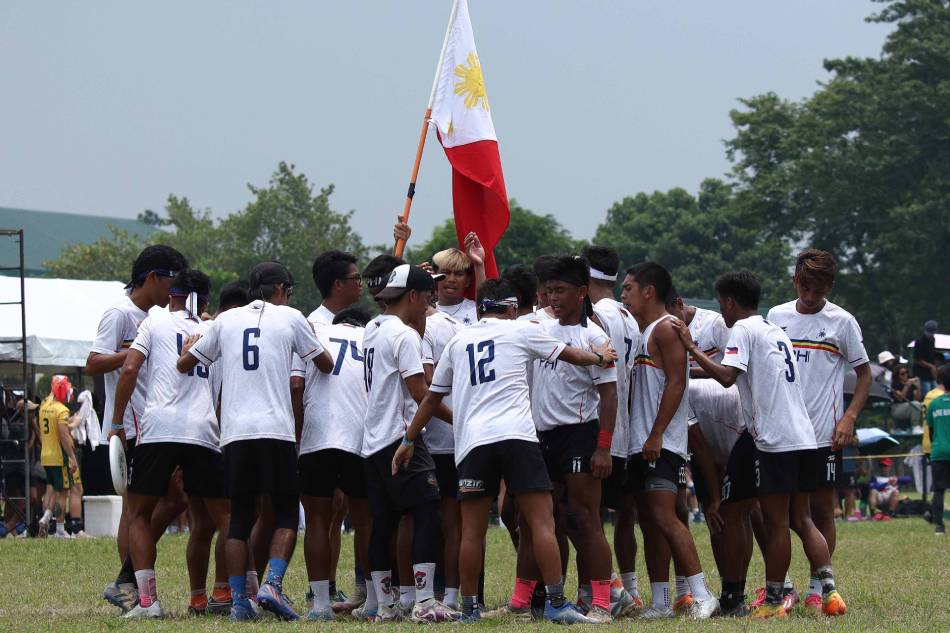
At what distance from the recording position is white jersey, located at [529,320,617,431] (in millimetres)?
8664

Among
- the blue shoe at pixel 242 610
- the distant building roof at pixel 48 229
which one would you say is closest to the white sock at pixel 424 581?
the blue shoe at pixel 242 610

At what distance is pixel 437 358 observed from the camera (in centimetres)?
941

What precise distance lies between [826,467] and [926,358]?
18229 mm

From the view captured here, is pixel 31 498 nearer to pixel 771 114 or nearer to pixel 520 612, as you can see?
pixel 520 612

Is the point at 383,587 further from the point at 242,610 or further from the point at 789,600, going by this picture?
the point at 789,600

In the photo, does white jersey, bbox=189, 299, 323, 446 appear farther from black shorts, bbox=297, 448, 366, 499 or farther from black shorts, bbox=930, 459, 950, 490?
black shorts, bbox=930, 459, 950, 490

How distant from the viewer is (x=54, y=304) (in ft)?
75.4

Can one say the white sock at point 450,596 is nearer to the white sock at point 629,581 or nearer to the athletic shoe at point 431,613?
the athletic shoe at point 431,613

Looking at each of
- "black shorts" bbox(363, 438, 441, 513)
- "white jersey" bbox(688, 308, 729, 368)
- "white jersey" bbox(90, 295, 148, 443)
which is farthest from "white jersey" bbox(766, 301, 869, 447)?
"white jersey" bbox(90, 295, 148, 443)

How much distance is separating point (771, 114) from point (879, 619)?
49.2 metres

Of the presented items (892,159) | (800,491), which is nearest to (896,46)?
(892,159)

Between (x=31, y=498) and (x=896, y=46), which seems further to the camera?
(x=896, y=46)

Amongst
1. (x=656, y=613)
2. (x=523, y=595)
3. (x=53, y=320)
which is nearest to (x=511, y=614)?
(x=523, y=595)

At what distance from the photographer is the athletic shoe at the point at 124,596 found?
9336 mm
